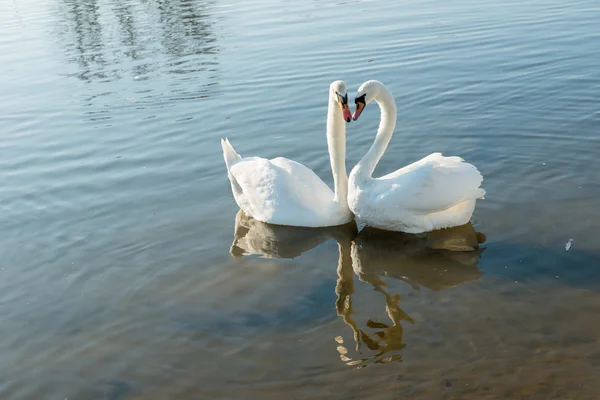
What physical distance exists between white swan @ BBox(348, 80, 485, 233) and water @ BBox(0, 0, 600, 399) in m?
0.28

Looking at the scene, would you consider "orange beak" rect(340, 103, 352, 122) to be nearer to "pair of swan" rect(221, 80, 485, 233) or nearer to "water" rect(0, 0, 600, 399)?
"pair of swan" rect(221, 80, 485, 233)

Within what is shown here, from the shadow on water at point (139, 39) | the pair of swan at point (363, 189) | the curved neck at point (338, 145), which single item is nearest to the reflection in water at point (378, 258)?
the pair of swan at point (363, 189)

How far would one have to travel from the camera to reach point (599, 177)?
26.9 ft

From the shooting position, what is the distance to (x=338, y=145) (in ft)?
25.7

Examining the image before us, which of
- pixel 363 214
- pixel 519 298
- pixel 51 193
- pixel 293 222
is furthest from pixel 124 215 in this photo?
pixel 519 298

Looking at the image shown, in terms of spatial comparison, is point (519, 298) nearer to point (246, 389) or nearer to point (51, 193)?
point (246, 389)

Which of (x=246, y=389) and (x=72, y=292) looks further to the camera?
(x=72, y=292)

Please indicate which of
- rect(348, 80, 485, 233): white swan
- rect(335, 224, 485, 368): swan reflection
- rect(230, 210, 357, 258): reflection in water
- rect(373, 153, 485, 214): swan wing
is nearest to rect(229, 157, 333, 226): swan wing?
rect(230, 210, 357, 258): reflection in water

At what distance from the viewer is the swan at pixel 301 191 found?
7.73m

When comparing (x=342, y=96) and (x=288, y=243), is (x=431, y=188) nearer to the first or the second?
(x=342, y=96)

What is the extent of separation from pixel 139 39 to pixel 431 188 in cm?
1376

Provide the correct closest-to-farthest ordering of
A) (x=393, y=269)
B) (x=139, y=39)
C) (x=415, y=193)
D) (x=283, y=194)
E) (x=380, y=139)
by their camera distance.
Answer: (x=393, y=269)
(x=415, y=193)
(x=283, y=194)
(x=380, y=139)
(x=139, y=39)

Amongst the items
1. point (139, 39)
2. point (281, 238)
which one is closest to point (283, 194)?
point (281, 238)

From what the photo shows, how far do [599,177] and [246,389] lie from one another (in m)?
5.00
